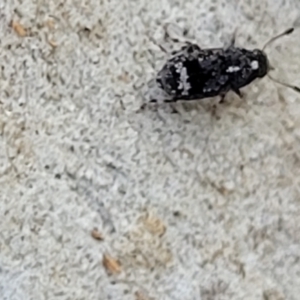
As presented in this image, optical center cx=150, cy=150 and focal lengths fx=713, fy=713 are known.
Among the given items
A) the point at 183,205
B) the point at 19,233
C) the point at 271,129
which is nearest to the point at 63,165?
the point at 19,233

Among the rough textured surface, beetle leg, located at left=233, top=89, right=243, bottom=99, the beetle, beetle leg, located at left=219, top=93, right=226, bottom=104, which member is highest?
the beetle

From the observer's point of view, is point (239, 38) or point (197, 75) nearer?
point (197, 75)

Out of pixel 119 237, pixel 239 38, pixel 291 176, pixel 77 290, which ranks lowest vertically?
pixel 77 290

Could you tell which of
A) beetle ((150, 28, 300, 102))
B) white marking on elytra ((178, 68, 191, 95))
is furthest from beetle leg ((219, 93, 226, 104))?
white marking on elytra ((178, 68, 191, 95))

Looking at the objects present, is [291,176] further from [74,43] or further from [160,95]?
[74,43]

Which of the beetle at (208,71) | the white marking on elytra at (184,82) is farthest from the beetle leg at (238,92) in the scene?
the white marking on elytra at (184,82)

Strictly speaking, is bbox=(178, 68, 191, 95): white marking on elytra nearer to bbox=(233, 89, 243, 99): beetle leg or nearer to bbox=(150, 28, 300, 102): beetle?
bbox=(150, 28, 300, 102): beetle

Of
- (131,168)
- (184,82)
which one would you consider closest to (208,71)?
(184,82)
